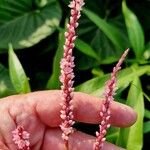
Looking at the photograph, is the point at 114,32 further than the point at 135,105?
Yes

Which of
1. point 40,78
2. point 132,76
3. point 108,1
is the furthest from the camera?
point 108,1

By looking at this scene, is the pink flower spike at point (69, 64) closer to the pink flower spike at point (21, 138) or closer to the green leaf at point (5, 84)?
the pink flower spike at point (21, 138)

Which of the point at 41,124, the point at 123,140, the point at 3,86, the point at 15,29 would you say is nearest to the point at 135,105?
the point at 123,140

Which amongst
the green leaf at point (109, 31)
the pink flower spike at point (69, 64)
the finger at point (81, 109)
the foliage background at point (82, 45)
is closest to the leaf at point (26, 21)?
the foliage background at point (82, 45)

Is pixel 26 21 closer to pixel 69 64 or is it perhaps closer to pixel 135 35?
pixel 135 35

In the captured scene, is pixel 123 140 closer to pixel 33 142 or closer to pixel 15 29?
pixel 33 142

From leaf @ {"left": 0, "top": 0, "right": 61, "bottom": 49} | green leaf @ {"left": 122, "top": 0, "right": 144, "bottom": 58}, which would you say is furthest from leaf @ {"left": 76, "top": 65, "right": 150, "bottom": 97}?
leaf @ {"left": 0, "top": 0, "right": 61, "bottom": 49}

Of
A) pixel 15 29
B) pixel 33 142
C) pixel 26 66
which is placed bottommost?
pixel 33 142

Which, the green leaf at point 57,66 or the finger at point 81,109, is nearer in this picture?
the finger at point 81,109
